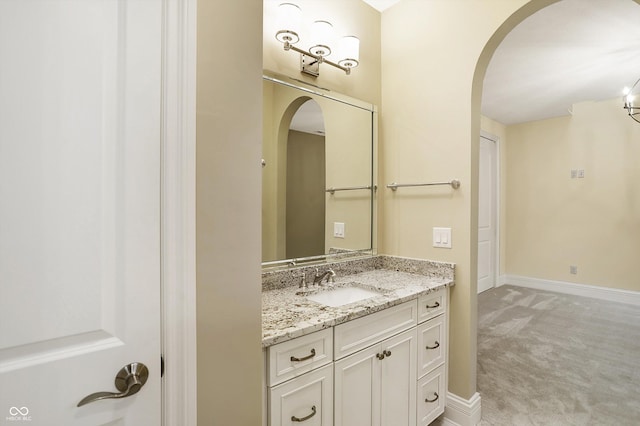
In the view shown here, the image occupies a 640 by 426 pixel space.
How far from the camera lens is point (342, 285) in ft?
6.15

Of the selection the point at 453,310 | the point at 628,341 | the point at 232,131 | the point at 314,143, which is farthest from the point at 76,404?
the point at 628,341

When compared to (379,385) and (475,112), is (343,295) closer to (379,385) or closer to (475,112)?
(379,385)

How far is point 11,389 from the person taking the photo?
64 cm

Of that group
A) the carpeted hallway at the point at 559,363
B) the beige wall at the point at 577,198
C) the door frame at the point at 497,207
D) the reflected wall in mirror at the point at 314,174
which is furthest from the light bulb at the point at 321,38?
the beige wall at the point at 577,198

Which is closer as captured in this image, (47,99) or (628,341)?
(47,99)

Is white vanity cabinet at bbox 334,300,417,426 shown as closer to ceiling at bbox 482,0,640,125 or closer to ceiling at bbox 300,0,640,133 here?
ceiling at bbox 300,0,640,133

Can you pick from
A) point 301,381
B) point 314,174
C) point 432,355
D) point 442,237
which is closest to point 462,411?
point 432,355

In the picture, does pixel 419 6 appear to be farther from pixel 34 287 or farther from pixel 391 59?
pixel 34 287

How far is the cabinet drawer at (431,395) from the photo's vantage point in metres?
1.71

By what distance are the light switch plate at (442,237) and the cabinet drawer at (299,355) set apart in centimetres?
112

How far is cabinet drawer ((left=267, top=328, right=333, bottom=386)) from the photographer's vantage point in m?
1.08

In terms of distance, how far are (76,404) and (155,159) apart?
2.02 ft

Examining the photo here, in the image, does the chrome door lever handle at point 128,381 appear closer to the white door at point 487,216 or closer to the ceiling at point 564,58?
the ceiling at point 564,58

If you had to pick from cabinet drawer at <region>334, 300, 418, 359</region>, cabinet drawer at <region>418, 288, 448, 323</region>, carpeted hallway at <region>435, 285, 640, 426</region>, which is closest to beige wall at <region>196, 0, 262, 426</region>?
cabinet drawer at <region>334, 300, 418, 359</region>
